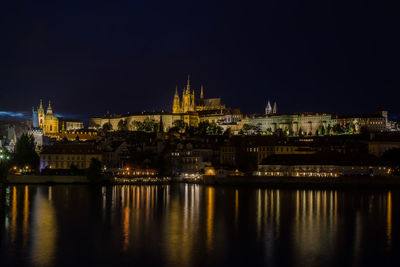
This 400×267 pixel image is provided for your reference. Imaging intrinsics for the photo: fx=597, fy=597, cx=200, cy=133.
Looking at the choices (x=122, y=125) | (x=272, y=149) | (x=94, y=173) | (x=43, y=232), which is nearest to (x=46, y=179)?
(x=94, y=173)

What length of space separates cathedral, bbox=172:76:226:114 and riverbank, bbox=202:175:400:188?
6849 centimetres

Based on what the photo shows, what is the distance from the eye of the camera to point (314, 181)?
37.4 m

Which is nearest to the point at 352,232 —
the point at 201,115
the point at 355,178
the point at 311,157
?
the point at 355,178

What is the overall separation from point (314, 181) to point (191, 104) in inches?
3001

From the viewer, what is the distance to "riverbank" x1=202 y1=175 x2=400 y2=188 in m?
36.2

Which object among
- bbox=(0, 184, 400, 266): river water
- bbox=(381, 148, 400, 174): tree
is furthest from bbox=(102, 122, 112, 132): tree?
bbox=(0, 184, 400, 266): river water

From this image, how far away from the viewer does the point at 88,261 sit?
50.5 feet

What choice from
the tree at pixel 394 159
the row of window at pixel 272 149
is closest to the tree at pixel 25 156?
the row of window at pixel 272 149

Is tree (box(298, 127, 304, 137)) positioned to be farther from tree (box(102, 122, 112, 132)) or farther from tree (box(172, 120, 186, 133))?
tree (box(102, 122, 112, 132))

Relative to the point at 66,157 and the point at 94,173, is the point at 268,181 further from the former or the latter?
the point at 66,157

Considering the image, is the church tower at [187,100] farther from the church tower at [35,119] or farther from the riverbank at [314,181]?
the riverbank at [314,181]

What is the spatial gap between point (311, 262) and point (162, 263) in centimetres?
391

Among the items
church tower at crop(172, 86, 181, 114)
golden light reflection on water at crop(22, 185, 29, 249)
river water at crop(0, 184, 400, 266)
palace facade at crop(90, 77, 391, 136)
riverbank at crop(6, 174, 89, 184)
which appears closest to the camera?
river water at crop(0, 184, 400, 266)

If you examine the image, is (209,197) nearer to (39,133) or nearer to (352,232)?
(352,232)
